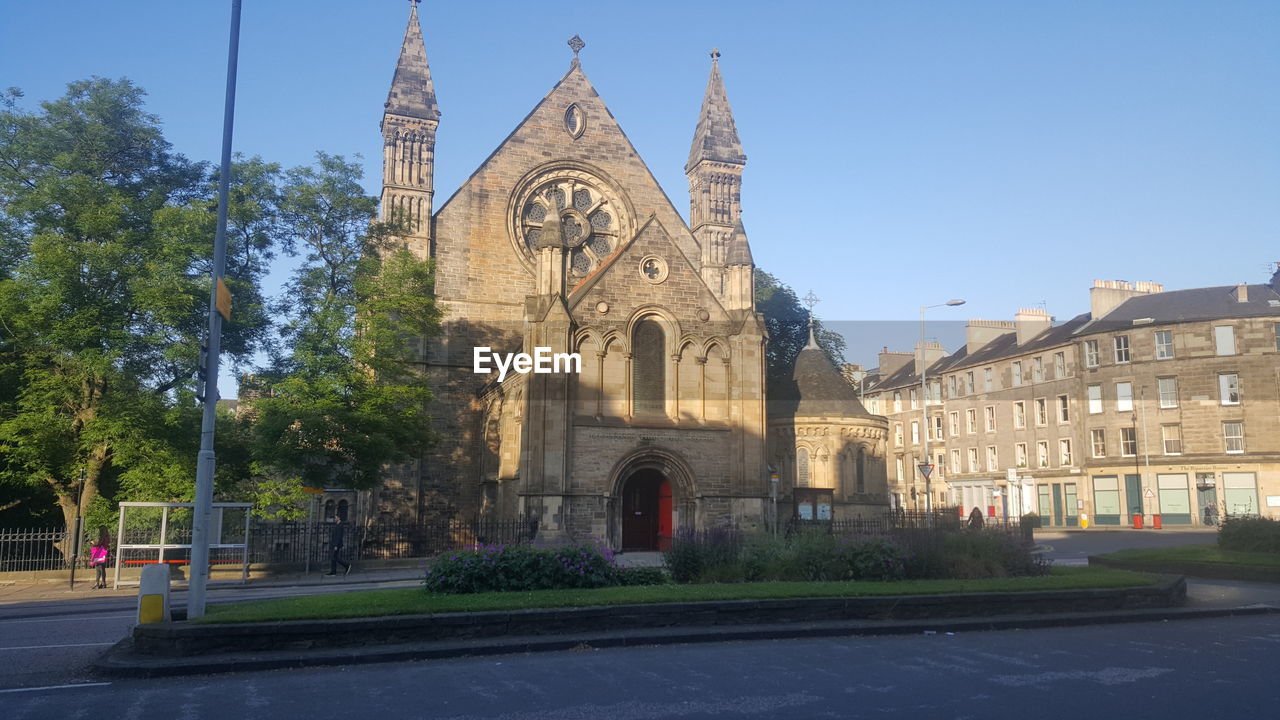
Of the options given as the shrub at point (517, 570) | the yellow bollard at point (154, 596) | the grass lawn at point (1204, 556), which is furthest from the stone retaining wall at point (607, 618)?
the grass lawn at point (1204, 556)

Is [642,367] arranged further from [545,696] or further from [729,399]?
[545,696]

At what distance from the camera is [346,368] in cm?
2741

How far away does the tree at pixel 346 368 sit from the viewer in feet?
85.8

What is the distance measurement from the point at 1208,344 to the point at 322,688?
52945 mm

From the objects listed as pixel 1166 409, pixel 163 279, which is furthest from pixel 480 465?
pixel 1166 409

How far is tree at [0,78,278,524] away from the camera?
2497 cm

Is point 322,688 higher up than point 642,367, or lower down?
lower down

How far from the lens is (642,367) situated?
28750mm

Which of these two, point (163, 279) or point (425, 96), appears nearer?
point (163, 279)

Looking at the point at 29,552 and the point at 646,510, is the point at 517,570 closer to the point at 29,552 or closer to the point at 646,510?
the point at 646,510

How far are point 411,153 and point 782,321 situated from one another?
25.8 metres

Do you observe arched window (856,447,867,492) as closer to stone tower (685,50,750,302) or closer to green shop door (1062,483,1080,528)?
stone tower (685,50,750,302)

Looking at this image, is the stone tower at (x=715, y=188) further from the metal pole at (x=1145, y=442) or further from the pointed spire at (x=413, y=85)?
the metal pole at (x=1145, y=442)

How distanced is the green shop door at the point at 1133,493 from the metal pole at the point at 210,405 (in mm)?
50636
